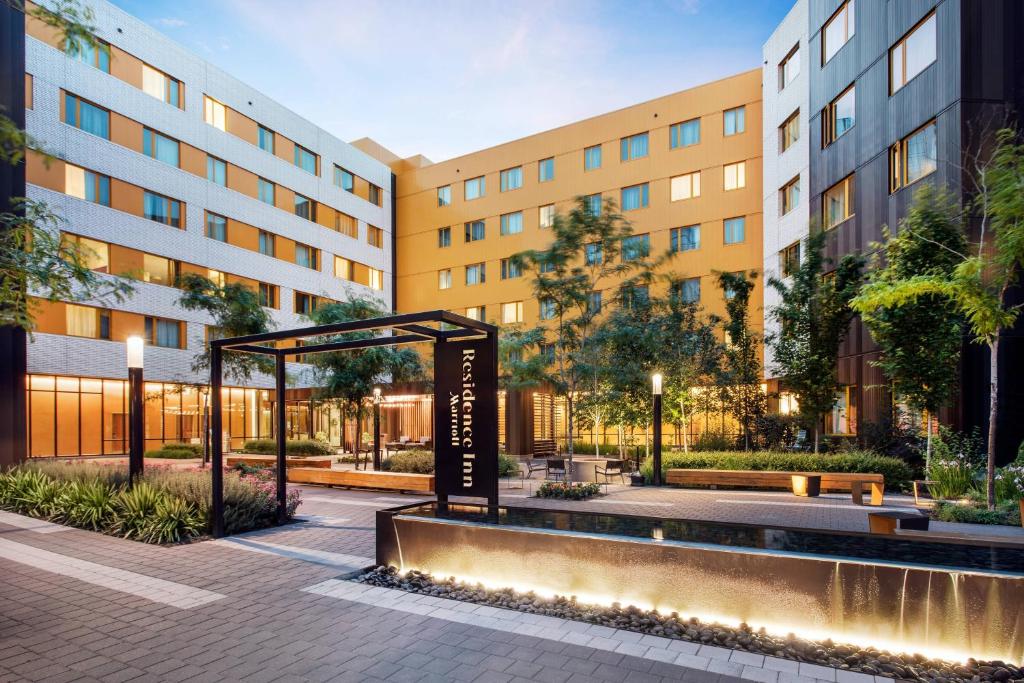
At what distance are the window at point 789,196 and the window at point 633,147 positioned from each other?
841cm

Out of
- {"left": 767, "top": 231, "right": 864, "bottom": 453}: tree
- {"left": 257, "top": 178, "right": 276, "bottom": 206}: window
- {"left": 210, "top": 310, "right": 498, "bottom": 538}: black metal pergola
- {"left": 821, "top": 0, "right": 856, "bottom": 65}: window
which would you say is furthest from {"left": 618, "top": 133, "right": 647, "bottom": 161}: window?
{"left": 210, "top": 310, "right": 498, "bottom": 538}: black metal pergola

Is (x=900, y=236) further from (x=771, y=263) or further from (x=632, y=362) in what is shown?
(x=771, y=263)

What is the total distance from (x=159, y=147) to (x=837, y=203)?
2939 cm

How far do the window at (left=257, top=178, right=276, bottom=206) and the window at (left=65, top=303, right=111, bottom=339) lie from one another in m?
10.7

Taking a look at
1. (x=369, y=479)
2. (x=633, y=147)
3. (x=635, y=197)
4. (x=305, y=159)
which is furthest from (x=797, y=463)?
(x=305, y=159)

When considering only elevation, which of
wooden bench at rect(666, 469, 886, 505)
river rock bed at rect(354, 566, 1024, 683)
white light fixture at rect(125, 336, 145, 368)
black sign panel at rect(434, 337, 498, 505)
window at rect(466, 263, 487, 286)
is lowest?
wooden bench at rect(666, 469, 886, 505)

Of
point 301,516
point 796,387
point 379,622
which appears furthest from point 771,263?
point 379,622

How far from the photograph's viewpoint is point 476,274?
37.2 metres

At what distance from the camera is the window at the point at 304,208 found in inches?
1384

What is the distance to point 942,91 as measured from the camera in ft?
49.9

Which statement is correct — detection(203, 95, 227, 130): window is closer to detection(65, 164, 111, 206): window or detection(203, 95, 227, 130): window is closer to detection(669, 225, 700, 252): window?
detection(65, 164, 111, 206): window

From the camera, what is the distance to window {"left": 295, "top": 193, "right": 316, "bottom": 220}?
115 feet

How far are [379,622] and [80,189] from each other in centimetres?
2641

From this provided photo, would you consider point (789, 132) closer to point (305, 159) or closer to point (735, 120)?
point (735, 120)
